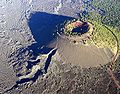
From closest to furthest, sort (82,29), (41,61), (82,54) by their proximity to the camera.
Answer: (41,61), (82,54), (82,29)

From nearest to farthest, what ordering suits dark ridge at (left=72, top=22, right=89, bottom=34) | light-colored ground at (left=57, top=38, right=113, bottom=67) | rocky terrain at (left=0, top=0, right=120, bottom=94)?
rocky terrain at (left=0, top=0, right=120, bottom=94) < light-colored ground at (left=57, top=38, right=113, bottom=67) < dark ridge at (left=72, top=22, right=89, bottom=34)

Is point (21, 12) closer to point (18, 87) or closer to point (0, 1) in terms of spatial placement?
point (0, 1)

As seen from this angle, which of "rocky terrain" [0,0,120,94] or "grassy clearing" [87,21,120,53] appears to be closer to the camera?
"rocky terrain" [0,0,120,94]

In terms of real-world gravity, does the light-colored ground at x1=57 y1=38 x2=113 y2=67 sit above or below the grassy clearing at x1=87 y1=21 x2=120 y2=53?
below

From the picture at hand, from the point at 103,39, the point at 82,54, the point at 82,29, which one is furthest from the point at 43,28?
the point at 103,39

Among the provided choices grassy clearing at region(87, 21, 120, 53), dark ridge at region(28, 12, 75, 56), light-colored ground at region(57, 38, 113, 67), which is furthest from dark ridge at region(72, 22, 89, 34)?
dark ridge at region(28, 12, 75, 56)

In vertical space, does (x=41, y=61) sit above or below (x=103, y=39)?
below

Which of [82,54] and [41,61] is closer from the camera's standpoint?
[41,61]

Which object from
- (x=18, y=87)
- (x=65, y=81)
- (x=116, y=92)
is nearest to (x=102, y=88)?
(x=116, y=92)

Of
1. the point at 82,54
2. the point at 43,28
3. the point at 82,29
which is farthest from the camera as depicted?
the point at 43,28

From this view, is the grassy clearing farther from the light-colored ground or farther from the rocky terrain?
the rocky terrain

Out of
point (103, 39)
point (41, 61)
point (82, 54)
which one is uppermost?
point (103, 39)

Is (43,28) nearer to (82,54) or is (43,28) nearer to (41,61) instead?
(41,61)
